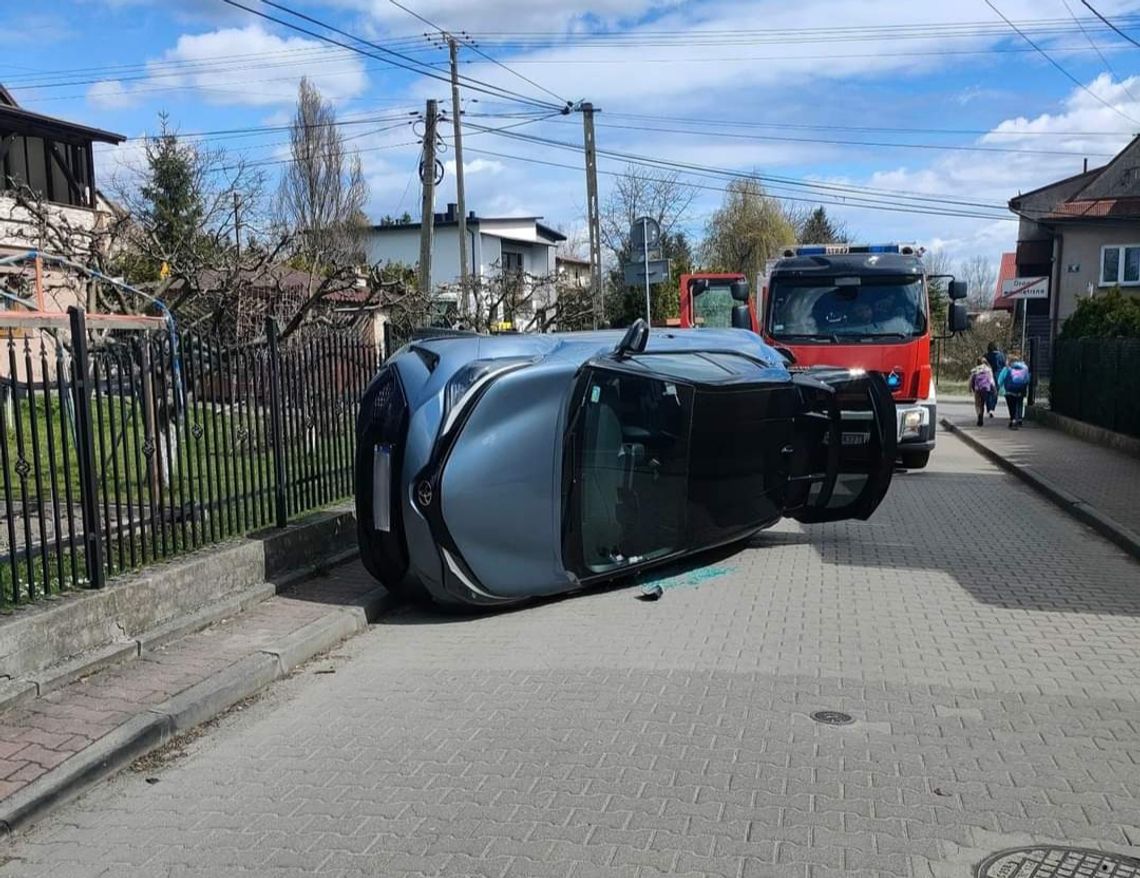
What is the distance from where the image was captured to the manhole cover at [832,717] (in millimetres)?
5098

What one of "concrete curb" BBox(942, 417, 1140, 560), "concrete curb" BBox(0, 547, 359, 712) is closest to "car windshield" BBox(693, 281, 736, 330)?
"concrete curb" BBox(942, 417, 1140, 560)

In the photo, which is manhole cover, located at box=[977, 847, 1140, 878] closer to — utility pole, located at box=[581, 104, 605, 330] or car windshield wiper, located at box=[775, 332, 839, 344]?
car windshield wiper, located at box=[775, 332, 839, 344]

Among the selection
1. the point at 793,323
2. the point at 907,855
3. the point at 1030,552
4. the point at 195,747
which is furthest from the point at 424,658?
the point at 793,323

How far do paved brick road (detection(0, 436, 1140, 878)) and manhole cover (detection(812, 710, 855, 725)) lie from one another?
0.07m

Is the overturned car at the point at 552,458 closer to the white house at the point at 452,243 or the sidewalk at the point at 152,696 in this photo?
the sidewalk at the point at 152,696

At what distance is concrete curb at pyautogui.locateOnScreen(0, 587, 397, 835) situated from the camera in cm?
423

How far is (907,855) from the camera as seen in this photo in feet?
12.2

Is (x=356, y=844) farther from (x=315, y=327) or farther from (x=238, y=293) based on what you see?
(x=315, y=327)

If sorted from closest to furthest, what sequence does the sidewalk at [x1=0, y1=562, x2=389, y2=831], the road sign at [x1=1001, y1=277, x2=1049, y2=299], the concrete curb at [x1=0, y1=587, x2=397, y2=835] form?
1. the concrete curb at [x1=0, y1=587, x2=397, y2=835]
2. the sidewalk at [x1=0, y1=562, x2=389, y2=831]
3. the road sign at [x1=1001, y1=277, x2=1049, y2=299]

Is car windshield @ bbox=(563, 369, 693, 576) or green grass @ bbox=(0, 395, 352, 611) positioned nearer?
green grass @ bbox=(0, 395, 352, 611)

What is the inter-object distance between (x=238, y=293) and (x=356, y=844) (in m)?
9.48

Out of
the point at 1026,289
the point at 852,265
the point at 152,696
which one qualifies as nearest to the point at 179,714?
the point at 152,696

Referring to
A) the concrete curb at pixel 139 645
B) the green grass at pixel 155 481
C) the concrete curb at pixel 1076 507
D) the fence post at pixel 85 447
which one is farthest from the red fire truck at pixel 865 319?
the fence post at pixel 85 447

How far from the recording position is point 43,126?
25766 millimetres
